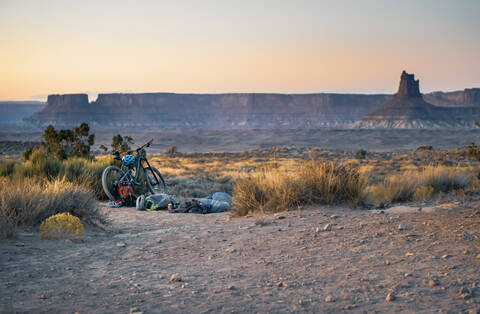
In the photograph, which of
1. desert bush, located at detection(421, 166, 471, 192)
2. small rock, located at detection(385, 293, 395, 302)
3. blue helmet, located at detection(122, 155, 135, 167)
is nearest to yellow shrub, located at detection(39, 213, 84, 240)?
blue helmet, located at detection(122, 155, 135, 167)

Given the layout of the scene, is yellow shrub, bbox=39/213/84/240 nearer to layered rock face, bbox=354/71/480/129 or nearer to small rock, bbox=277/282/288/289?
small rock, bbox=277/282/288/289

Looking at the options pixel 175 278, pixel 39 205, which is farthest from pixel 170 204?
pixel 175 278

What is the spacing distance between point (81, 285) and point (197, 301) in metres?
1.40

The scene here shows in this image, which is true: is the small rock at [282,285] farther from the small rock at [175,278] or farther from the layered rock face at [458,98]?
the layered rock face at [458,98]

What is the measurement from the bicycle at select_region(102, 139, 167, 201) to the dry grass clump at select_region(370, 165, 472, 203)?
5.55 m

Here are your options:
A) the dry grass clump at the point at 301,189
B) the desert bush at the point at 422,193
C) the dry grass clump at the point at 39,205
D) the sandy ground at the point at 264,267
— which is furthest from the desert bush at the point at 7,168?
the desert bush at the point at 422,193

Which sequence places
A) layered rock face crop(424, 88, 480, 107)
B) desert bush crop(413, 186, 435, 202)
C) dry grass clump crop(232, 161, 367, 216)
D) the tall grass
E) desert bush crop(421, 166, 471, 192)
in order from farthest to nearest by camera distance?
layered rock face crop(424, 88, 480, 107), the tall grass, desert bush crop(421, 166, 471, 192), desert bush crop(413, 186, 435, 202), dry grass clump crop(232, 161, 367, 216)

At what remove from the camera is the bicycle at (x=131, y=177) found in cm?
1099

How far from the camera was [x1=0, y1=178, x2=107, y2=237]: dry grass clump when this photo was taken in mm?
6851

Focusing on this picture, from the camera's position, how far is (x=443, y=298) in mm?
3949

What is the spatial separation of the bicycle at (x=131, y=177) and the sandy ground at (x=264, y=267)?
A: 373 centimetres

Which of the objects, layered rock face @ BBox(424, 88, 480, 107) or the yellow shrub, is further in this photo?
layered rock face @ BBox(424, 88, 480, 107)

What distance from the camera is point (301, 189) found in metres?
8.73

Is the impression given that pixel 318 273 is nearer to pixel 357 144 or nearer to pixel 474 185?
pixel 474 185
